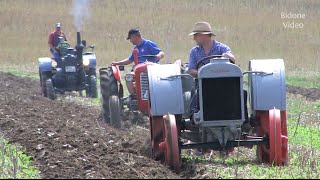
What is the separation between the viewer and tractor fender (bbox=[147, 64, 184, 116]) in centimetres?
931

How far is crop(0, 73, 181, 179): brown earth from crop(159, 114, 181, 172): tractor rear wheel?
144mm

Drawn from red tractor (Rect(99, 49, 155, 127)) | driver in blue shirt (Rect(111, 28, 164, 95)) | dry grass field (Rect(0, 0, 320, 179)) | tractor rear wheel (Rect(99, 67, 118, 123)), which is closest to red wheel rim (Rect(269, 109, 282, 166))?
red tractor (Rect(99, 49, 155, 127))

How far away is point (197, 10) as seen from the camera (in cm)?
4084

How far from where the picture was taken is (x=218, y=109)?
924cm

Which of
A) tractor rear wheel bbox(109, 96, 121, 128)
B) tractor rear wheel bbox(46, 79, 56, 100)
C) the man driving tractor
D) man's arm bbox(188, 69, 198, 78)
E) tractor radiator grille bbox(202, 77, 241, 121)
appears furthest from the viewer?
tractor rear wheel bbox(46, 79, 56, 100)

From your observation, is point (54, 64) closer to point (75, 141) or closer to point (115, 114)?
point (115, 114)

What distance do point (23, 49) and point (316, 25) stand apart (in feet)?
45.2

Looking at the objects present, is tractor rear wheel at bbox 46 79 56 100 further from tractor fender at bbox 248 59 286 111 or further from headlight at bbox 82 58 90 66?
tractor fender at bbox 248 59 286 111

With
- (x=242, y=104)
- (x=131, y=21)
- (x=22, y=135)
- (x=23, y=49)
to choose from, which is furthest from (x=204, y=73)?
(x=131, y=21)

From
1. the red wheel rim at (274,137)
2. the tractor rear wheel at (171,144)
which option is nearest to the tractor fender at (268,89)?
the red wheel rim at (274,137)

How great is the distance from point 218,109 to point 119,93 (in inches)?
210

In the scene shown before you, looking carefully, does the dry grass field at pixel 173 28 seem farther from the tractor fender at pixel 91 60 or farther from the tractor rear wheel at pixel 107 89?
the tractor rear wheel at pixel 107 89

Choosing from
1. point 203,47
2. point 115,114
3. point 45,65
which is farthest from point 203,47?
point 45,65

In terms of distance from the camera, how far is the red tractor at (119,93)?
42.7 ft
